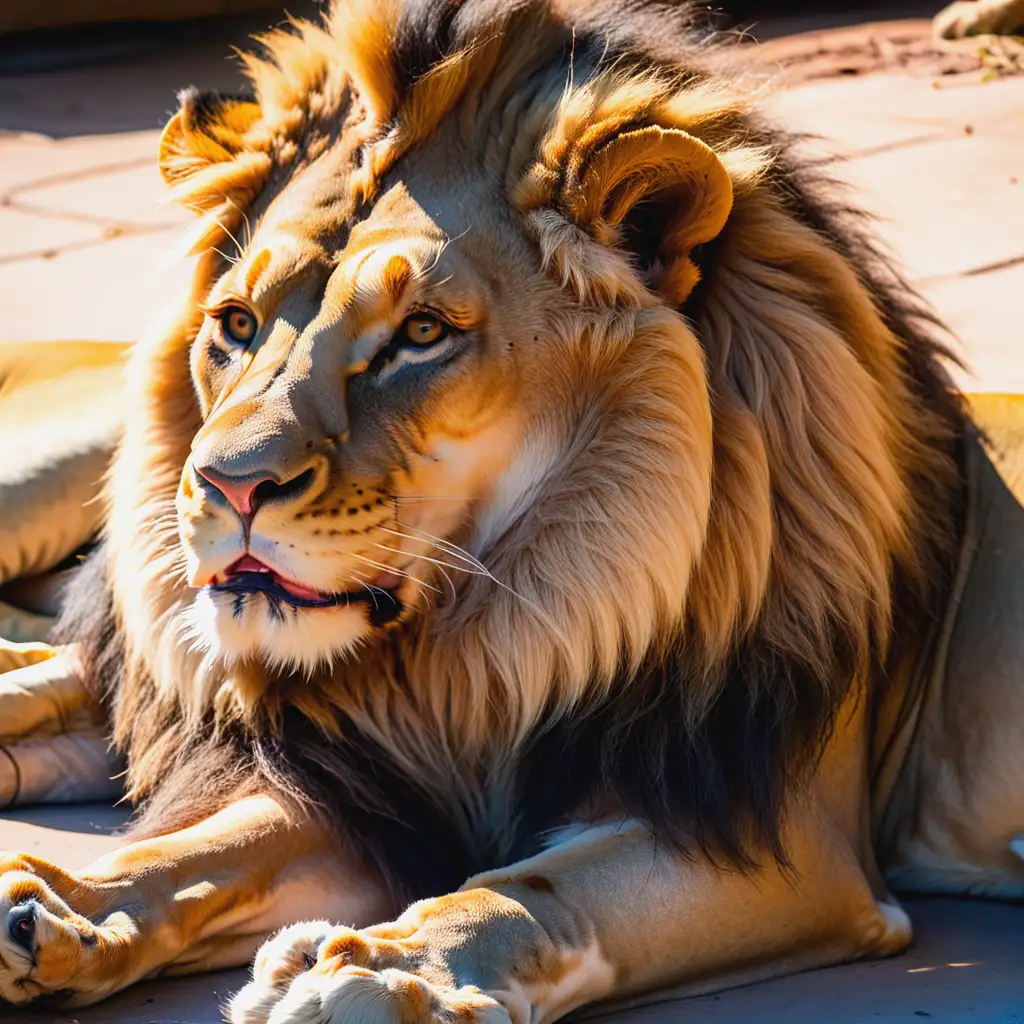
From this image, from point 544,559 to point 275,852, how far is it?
557mm

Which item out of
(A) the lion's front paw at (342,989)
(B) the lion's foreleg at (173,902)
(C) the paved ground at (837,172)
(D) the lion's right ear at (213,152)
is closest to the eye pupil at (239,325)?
(D) the lion's right ear at (213,152)

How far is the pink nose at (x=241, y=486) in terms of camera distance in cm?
217

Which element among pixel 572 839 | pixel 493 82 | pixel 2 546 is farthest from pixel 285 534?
pixel 2 546

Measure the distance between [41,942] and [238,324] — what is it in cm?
90

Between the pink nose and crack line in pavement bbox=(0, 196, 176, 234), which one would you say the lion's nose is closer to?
the pink nose

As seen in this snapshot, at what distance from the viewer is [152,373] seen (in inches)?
108

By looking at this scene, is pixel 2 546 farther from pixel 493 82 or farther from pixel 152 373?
pixel 493 82

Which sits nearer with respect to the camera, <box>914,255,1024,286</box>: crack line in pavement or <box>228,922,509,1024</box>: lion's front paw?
<box>228,922,509,1024</box>: lion's front paw

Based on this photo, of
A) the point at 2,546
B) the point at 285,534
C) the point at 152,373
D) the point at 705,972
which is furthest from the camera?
the point at 2,546

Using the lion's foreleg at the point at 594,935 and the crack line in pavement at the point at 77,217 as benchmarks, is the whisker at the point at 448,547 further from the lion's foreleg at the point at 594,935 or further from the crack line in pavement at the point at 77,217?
Answer: the crack line in pavement at the point at 77,217

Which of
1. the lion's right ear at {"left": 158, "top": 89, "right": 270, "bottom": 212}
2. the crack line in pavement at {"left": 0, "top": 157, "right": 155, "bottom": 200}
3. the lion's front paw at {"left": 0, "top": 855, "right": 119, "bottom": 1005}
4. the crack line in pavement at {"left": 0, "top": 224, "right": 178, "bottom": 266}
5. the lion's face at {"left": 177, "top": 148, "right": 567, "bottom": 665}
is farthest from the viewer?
the crack line in pavement at {"left": 0, "top": 157, "right": 155, "bottom": 200}

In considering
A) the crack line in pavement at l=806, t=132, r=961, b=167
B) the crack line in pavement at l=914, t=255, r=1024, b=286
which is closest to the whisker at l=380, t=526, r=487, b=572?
the crack line in pavement at l=914, t=255, r=1024, b=286

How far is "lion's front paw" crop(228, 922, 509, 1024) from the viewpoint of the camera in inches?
74.5

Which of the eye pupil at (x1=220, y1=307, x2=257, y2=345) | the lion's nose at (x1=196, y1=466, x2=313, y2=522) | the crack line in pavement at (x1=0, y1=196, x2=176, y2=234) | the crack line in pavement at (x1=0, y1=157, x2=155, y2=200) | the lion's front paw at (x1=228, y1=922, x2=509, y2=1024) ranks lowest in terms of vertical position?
the lion's front paw at (x1=228, y1=922, x2=509, y2=1024)
